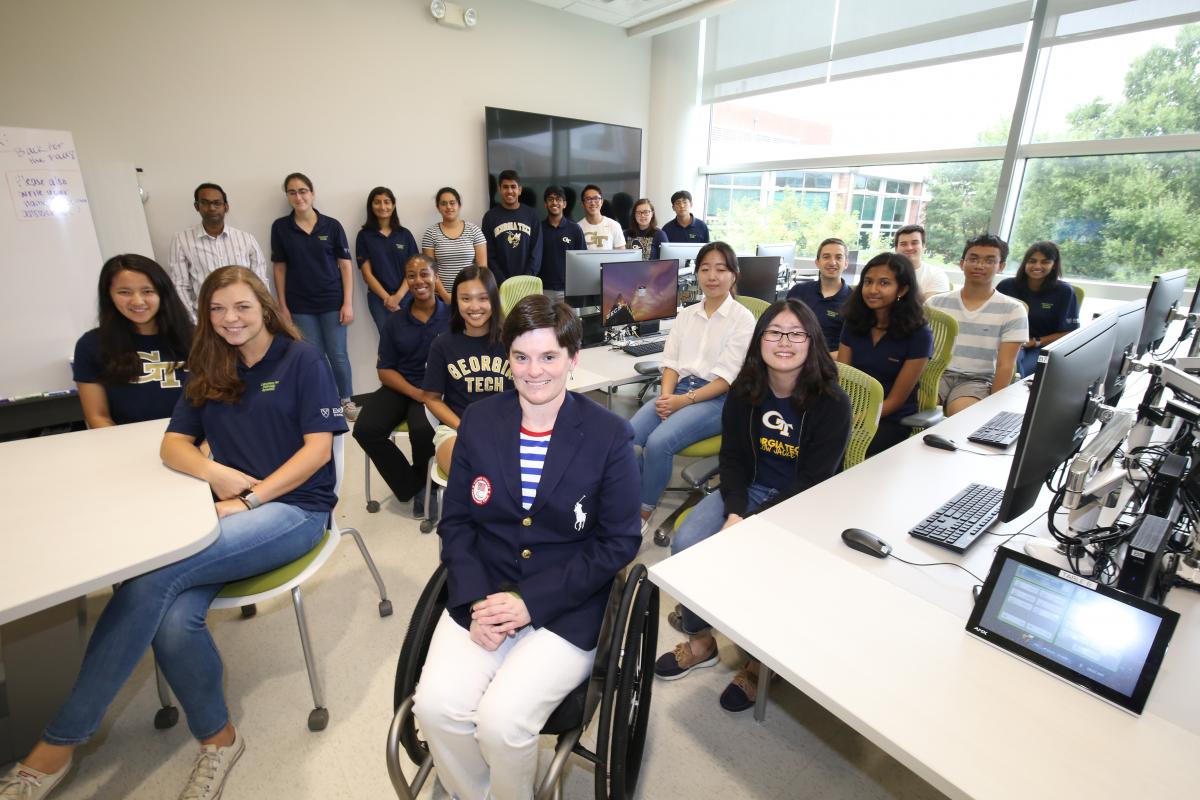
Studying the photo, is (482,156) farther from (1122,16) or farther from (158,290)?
(1122,16)

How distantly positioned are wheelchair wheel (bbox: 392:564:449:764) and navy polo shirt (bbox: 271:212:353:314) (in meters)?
3.54

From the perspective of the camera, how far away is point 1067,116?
3.94 m

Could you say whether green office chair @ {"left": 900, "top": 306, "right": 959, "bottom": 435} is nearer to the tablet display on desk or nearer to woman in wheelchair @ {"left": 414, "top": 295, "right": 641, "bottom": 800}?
the tablet display on desk

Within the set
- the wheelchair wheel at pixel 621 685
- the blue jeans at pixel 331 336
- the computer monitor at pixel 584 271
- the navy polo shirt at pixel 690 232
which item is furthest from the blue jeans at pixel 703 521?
the navy polo shirt at pixel 690 232

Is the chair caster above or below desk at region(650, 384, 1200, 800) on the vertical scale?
below

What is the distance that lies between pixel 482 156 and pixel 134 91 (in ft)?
7.86

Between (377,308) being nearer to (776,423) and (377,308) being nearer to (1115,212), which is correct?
(776,423)

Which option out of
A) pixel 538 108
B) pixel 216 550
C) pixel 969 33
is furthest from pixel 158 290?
pixel 969 33

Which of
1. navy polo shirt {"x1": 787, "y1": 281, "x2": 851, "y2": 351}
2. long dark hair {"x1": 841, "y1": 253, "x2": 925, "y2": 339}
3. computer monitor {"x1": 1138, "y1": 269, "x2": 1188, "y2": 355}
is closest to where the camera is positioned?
computer monitor {"x1": 1138, "y1": 269, "x2": 1188, "y2": 355}

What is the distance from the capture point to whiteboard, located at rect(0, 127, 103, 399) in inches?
115

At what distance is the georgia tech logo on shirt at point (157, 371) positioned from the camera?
1.96 m

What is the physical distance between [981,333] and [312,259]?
14.3 ft

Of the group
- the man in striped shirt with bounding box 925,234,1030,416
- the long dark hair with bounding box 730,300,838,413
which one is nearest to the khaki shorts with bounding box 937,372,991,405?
the man in striped shirt with bounding box 925,234,1030,416

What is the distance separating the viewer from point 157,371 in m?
2.00
